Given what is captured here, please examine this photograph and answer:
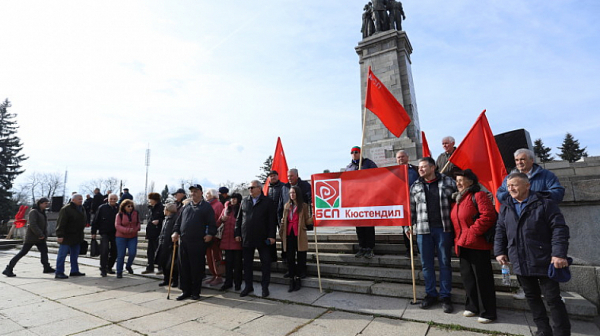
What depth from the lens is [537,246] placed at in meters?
3.07

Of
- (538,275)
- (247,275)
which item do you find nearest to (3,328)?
(247,275)

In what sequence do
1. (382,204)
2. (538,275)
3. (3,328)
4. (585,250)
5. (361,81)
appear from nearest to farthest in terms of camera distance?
(538,275), (3,328), (585,250), (382,204), (361,81)

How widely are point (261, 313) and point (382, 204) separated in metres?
2.58

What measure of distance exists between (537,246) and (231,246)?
4766 millimetres

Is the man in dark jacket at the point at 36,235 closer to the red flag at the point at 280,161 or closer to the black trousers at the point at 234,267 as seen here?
the black trousers at the point at 234,267

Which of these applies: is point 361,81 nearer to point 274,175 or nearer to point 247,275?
point 274,175

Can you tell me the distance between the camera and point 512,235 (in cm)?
327

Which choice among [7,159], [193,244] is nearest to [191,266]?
[193,244]

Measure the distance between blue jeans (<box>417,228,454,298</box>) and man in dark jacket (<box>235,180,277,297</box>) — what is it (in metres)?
2.61

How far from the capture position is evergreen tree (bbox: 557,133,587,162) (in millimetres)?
39344

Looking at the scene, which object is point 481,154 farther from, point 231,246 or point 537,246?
point 231,246

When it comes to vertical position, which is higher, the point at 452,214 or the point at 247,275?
the point at 452,214

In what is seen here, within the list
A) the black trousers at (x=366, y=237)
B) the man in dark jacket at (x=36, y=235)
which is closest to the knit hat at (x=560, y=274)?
the black trousers at (x=366, y=237)

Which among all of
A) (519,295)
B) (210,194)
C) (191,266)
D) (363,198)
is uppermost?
(210,194)
